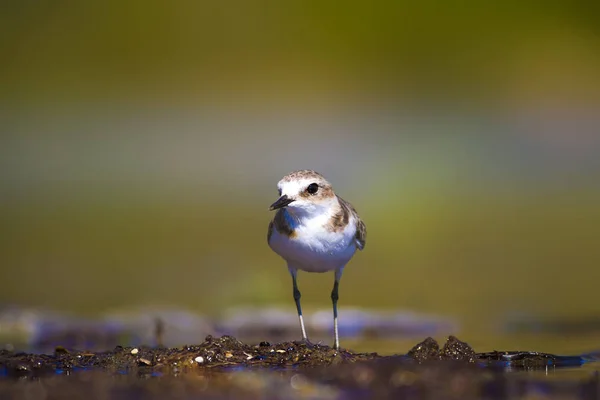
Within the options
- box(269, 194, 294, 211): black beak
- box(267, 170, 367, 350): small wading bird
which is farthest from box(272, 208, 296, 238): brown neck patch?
box(269, 194, 294, 211): black beak

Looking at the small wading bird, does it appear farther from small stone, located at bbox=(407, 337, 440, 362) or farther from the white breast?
small stone, located at bbox=(407, 337, 440, 362)

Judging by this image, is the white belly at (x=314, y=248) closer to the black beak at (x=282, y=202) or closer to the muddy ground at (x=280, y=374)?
the black beak at (x=282, y=202)

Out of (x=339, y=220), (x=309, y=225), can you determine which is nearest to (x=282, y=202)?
(x=309, y=225)

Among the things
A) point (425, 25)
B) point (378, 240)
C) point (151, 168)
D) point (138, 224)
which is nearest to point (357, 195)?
point (378, 240)

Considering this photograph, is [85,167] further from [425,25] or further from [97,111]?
[425,25]

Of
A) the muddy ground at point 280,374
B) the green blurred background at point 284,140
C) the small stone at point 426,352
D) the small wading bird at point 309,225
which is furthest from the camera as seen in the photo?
the green blurred background at point 284,140

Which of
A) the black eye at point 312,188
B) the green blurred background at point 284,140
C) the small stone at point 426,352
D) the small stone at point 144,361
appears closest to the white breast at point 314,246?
the black eye at point 312,188
